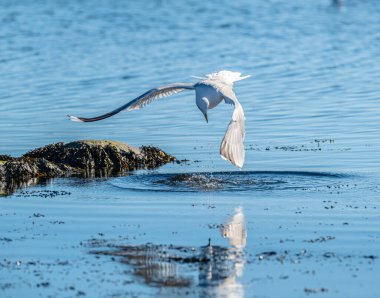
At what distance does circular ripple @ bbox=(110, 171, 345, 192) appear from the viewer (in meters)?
14.4

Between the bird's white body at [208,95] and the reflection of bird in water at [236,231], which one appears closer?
the reflection of bird in water at [236,231]

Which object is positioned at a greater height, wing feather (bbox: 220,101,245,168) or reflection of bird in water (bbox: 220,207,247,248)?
wing feather (bbox: 220,101,245,168)

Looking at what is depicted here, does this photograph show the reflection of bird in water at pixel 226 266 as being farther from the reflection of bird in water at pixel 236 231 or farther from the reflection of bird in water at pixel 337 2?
the reflection of bird in water at pixel 337 2

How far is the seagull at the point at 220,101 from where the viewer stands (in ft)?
43.1

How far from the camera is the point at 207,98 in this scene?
48.2 feet

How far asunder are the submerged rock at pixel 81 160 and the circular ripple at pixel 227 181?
968 millimetres

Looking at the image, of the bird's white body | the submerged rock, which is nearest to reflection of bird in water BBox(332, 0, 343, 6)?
the submerged rock

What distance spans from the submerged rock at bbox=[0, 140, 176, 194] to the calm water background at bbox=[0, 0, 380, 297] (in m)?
0.49

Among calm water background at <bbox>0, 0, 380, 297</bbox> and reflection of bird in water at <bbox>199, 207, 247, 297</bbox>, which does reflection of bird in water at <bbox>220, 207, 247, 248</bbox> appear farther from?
calm water background at <bbox>0, 0, 380, 297</bbox>

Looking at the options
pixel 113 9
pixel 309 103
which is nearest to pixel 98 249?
pixel 309 103

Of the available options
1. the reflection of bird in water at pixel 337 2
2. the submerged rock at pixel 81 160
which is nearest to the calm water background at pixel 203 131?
the submerged rock at pixel 81 160

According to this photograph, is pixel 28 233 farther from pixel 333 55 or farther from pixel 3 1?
pixel 3 1

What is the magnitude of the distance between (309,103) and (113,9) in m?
33.0

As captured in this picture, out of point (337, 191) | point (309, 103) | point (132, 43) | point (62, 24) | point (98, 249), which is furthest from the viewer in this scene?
point (62, 24)
